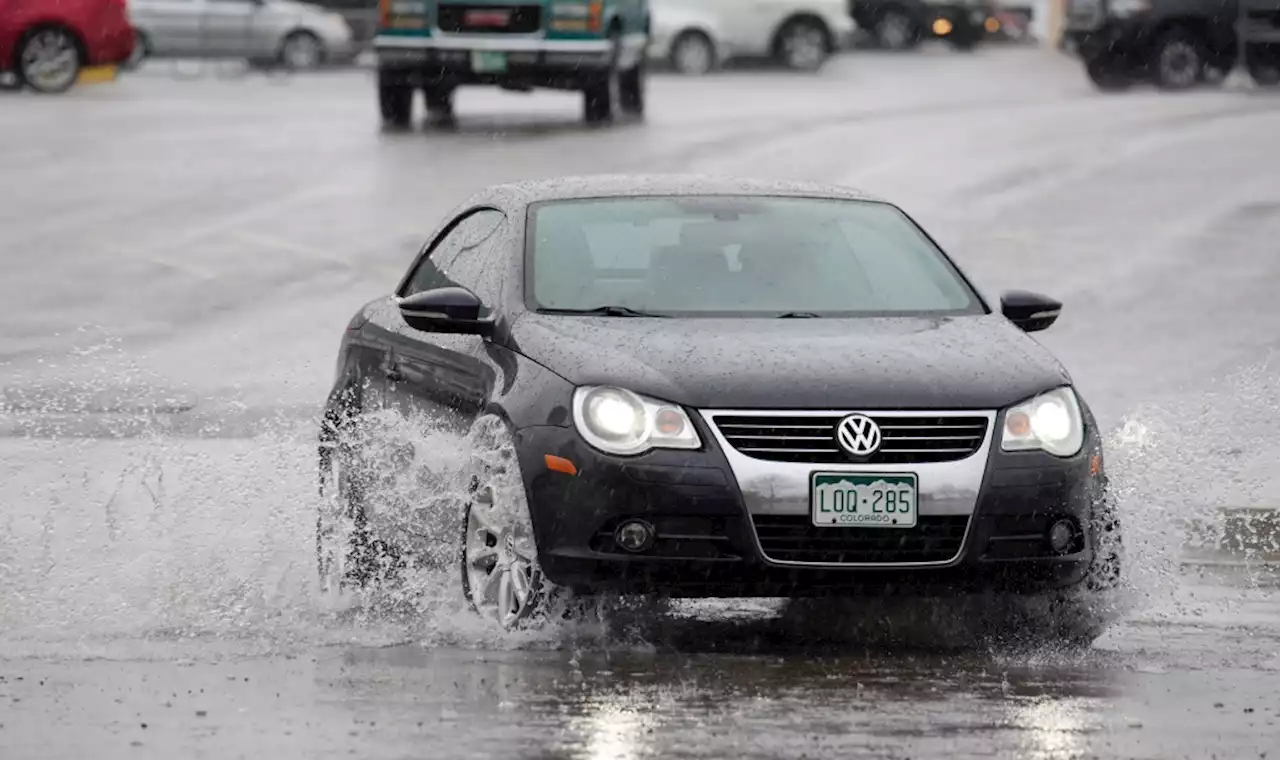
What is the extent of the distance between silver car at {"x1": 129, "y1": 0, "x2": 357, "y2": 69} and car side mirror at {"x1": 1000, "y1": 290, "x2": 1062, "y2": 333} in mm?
34566

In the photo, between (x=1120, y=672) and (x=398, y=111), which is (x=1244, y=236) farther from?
(x=1120, y=672)

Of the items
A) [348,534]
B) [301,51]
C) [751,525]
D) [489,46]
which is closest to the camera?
[751,525]

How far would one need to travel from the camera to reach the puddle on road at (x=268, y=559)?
807 cm

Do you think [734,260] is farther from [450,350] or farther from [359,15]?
[359,15]

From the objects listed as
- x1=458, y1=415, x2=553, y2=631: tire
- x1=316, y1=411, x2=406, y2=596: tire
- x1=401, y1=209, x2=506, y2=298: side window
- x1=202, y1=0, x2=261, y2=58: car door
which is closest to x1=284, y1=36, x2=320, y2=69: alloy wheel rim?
x1=202, y1=0, x2=261, y2=58: car door

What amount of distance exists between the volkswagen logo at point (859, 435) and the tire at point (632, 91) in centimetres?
2320

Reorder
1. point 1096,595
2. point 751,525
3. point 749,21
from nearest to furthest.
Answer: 1. point 751,525
2. point 1096,595
3. point 749,21

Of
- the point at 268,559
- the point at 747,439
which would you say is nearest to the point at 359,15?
the point at 268,559

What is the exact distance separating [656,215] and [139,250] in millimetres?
11502

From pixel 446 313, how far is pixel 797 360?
1.16m

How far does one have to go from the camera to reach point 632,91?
30.8 meters

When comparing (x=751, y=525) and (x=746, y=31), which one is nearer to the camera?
(x=751, y=525)

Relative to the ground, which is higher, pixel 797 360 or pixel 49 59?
pixel 797 360

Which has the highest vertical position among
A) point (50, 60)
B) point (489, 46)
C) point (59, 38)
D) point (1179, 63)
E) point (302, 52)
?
point (489, 46)
